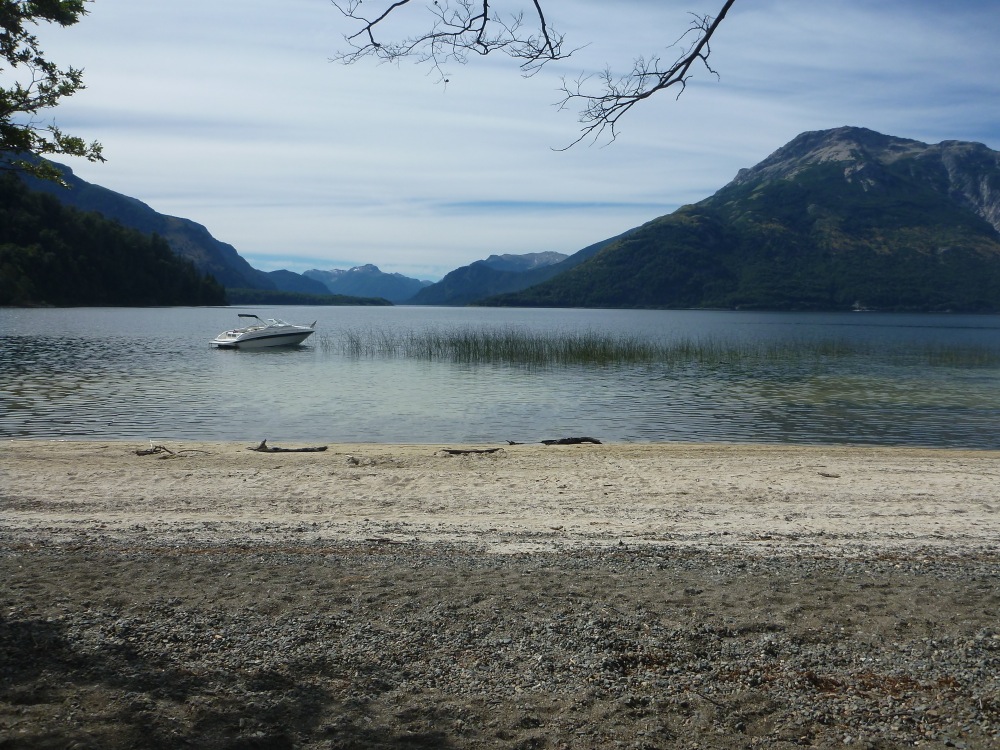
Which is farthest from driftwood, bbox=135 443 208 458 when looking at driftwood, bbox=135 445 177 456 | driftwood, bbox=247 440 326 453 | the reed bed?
the reed bed

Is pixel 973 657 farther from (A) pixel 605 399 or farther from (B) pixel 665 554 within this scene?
(A) pixel 605 399

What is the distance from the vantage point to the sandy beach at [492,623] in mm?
4344

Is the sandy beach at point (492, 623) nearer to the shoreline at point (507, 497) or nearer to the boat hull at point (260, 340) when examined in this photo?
the shoreline at point (507, 497)

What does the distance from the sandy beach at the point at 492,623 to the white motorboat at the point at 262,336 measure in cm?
4224

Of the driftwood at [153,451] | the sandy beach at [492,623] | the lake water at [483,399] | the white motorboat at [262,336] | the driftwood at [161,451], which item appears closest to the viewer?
the sandy beach at [492,623]

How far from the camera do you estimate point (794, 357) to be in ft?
160

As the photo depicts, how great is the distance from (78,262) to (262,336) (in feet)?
360

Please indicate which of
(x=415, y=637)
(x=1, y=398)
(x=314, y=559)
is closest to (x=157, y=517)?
Result: (x=314, y=559)

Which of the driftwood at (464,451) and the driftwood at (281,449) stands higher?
the driftwood at (281,449)

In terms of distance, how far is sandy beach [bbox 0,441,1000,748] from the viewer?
4.34 meters

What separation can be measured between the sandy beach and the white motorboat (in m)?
42.2

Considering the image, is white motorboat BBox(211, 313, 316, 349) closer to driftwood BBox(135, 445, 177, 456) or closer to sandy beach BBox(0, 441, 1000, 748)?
driftwood BBox(135, 445, 177, 456)

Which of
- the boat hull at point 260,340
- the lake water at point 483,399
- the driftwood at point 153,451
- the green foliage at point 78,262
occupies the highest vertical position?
the green foliage at point 78,262

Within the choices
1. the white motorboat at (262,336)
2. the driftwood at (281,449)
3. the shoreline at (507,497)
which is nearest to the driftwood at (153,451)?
the shoreline at (507,497)
